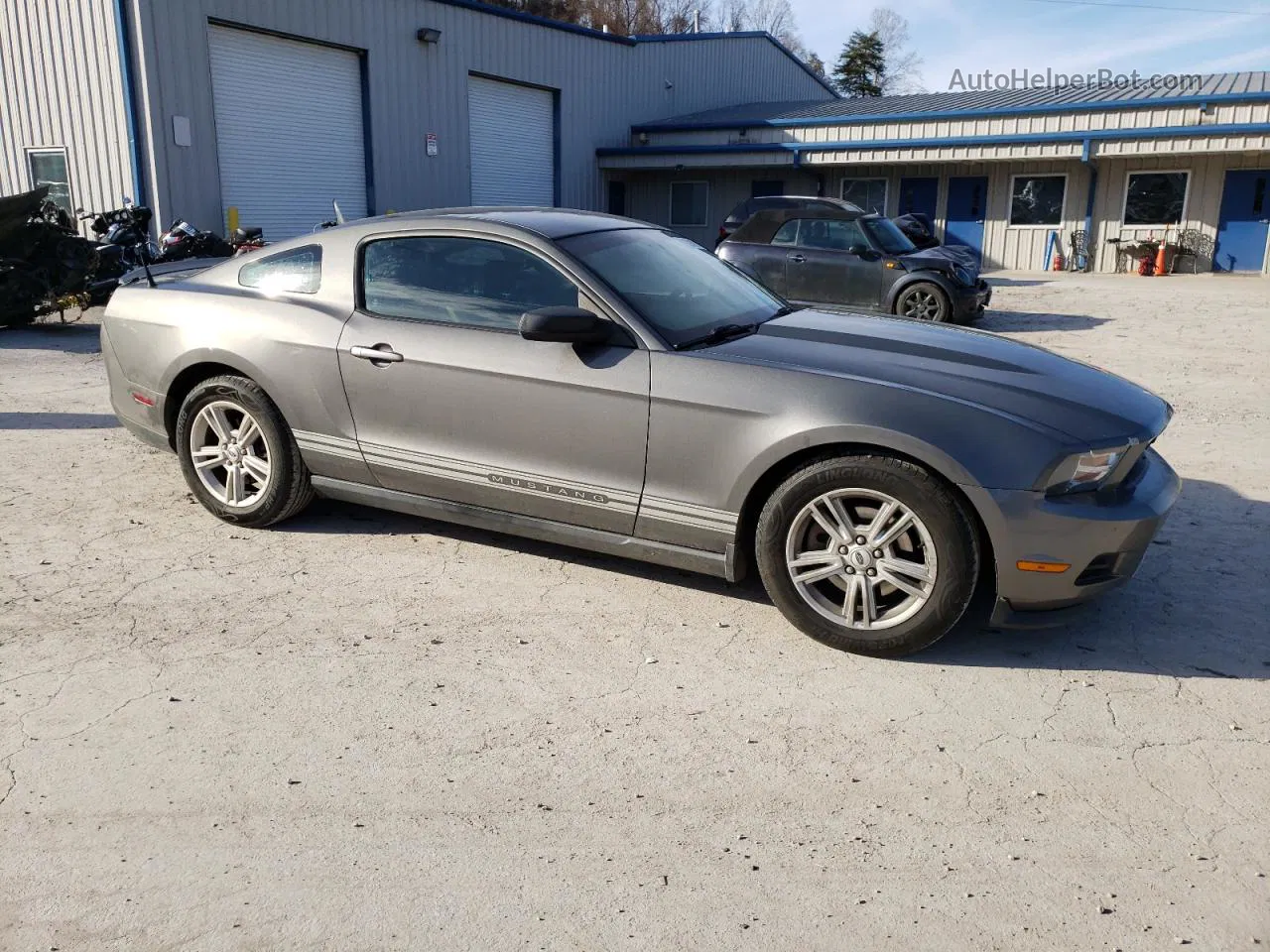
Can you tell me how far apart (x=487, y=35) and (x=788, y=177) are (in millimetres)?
8885

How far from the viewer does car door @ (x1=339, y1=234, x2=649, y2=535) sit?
13.5 ft

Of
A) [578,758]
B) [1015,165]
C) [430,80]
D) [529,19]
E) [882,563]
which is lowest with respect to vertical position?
[578,758]

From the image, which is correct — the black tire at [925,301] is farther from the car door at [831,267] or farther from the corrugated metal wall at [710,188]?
the corrugated metal wall at [710,188]

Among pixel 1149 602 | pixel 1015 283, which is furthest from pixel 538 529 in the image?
pixel 1015 283

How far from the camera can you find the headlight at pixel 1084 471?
3568 millimetres

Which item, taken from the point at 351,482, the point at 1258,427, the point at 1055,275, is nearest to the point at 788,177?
the point at 1055,275

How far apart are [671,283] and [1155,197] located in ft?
75.4

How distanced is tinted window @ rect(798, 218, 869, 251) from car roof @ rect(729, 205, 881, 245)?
8 centimetres

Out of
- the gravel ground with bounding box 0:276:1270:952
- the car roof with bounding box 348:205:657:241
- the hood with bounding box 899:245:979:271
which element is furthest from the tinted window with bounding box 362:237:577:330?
the hood with bounding box 899:245:979:271

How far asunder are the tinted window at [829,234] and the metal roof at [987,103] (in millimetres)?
11774

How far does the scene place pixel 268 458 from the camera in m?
5.01

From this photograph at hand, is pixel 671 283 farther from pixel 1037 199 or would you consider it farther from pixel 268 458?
pixel 1037 199

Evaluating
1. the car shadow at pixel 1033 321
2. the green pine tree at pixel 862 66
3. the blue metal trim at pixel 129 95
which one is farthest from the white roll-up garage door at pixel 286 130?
the green pine tree at pixel 862 66

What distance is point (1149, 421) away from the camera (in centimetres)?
394
